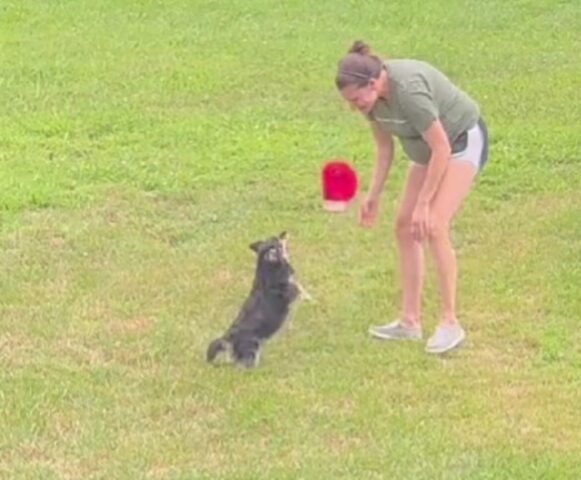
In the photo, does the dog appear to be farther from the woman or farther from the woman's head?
the woman's head

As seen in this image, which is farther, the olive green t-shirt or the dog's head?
the dog's head

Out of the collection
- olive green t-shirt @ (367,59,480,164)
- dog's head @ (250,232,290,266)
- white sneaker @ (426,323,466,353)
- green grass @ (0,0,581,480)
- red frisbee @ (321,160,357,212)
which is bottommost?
green grass @ (0,0,581,480)

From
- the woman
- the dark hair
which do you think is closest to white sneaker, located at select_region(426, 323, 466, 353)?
the woman

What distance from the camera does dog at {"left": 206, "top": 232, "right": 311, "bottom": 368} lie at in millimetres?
6844

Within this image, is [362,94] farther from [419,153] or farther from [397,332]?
[397,332]

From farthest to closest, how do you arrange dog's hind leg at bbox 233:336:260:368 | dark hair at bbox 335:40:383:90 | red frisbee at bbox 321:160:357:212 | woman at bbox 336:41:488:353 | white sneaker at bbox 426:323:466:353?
red frisbee at bbox 321:160:357:212 < white sneaker at bbox 426:323:466:353 < dog's hind leg at bbox 233:336:260:368 < woman at bbox 336:41:488:353 < dark hair at bbox 335:40:383:90

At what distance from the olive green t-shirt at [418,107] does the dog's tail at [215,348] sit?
1.20 m

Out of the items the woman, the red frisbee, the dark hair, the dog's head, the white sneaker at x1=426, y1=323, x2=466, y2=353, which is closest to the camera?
the dark hair

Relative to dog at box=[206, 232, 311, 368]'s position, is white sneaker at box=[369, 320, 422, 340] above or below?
below

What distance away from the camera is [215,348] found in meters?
6.87

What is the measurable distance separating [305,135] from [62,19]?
6156 mm

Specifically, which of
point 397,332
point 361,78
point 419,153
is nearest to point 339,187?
point 419,153

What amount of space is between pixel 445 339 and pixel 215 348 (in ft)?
3.60

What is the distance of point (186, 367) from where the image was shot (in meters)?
6.87
